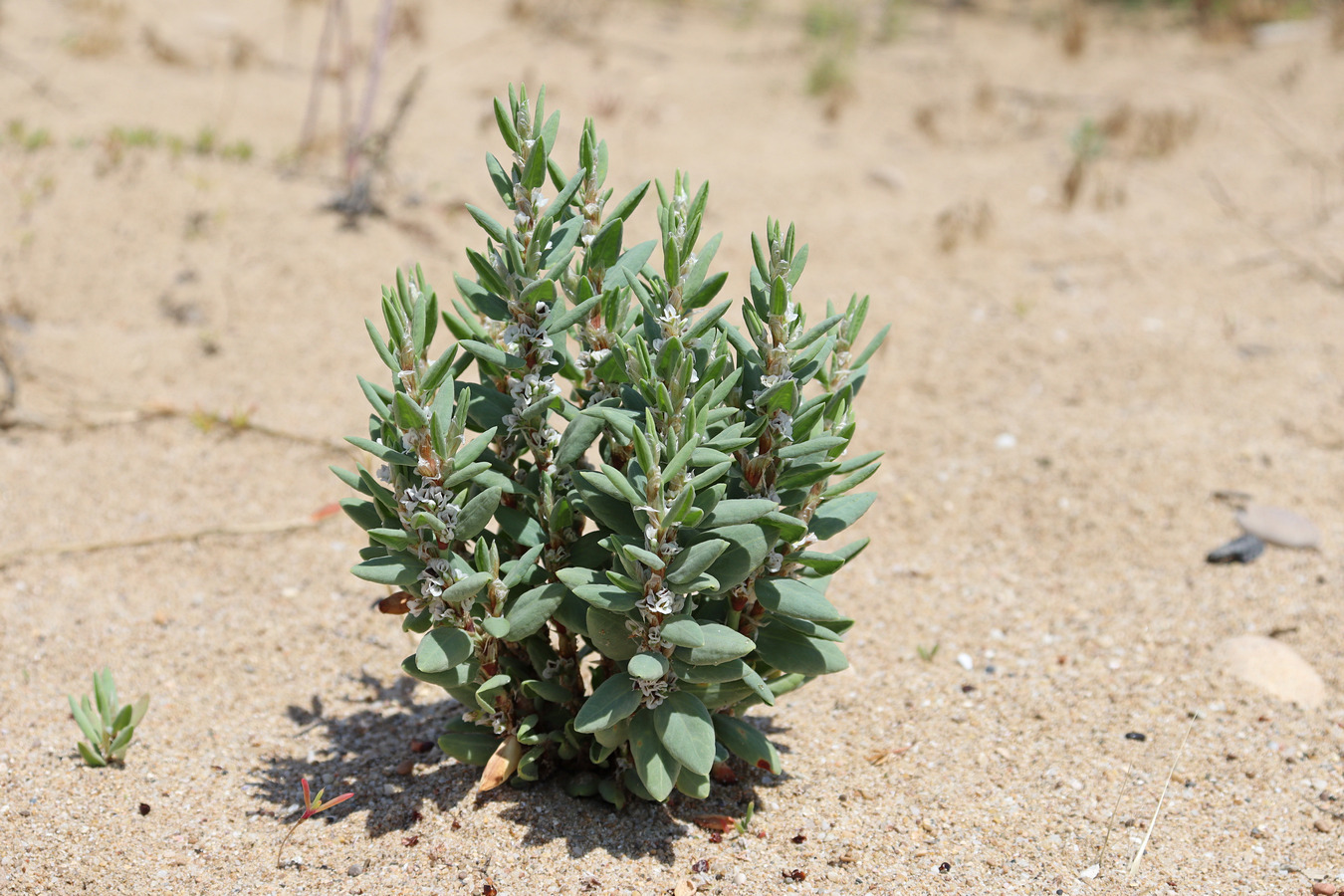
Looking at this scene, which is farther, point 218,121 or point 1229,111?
point 1229,111

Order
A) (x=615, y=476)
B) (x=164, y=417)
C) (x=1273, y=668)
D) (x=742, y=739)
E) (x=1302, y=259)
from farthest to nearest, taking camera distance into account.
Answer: (x=1302, y=259) → (x=164, y=417) → (x=1273, y=668) → (x=742, y=739) → (x=615, y=476)

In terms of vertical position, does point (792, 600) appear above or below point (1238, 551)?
above

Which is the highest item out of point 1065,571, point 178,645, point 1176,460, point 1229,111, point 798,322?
point 1229,111

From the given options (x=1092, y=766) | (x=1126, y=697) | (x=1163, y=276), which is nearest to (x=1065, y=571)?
(x=1126, y=697)

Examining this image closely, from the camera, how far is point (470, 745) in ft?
7.39

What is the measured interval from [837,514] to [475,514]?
686 mm

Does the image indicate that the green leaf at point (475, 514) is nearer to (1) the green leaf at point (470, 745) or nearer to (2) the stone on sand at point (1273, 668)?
(1) the green leaf at point (470, 745)

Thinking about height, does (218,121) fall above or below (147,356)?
above

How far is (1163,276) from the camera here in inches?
210

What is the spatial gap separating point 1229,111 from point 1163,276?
104 inches

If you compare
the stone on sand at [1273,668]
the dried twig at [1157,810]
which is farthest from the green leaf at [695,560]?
the stone on sand at [1273,668]

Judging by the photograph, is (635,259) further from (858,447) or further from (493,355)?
(858,447)

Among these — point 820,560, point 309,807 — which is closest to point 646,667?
point 820,560

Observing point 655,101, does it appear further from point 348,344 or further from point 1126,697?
point 1126,697
